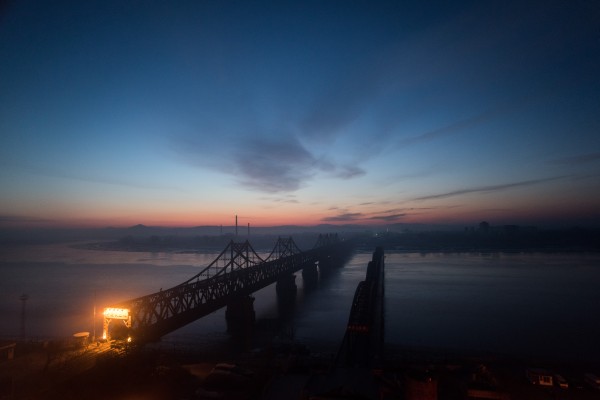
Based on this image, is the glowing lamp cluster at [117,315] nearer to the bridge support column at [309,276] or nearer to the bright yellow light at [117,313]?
the bright yellow light at [117,313]

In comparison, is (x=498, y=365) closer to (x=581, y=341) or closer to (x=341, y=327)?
(x=581, y=341)

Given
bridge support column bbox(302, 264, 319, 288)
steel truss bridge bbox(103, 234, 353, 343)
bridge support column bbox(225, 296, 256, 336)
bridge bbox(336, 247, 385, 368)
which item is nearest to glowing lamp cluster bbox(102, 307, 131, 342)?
steel truss bridge bbox(103, 234, 353, 343)

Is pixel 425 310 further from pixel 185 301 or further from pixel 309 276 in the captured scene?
pixel 309 276

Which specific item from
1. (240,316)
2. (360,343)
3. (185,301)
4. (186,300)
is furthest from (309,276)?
(360,343)

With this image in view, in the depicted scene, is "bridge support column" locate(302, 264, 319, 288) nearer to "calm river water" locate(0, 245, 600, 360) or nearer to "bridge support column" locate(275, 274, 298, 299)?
"calm river water" locate(0, 245, 600, 360)

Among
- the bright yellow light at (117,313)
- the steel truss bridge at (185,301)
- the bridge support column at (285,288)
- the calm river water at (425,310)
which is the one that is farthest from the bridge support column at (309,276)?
the bright yellow light at (117,313)

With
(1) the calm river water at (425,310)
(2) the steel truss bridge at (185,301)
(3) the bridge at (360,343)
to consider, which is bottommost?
(1) the calm river water at (425,310)
